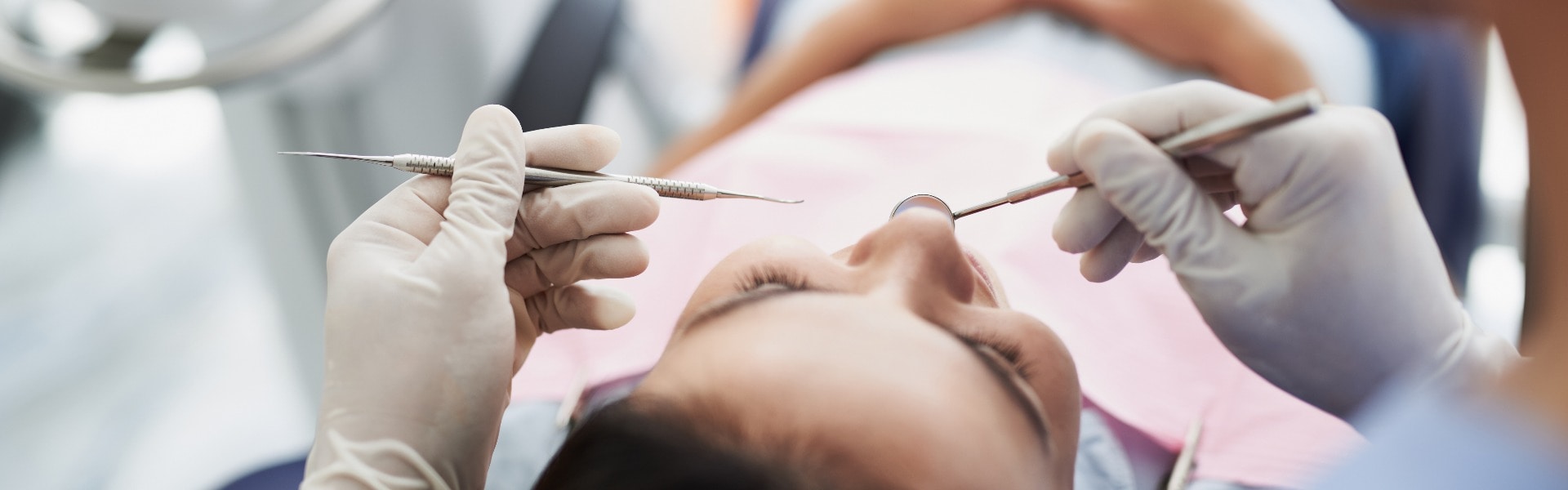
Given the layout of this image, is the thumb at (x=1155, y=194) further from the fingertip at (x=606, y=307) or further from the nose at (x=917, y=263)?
the fingertip at (x=606, y=307)

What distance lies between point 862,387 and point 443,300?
0.36 meters

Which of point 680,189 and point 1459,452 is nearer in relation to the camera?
point 1459,452

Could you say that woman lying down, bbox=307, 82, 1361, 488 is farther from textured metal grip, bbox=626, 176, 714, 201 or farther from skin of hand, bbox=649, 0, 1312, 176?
skin of hand, bbox=649, 0, 1312, 176

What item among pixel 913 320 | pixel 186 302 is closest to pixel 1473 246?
pixel 913 320

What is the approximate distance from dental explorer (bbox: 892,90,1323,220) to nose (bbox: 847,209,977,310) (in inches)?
1.9

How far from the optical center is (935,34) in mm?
1605

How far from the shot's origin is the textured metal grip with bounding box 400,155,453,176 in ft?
2.72

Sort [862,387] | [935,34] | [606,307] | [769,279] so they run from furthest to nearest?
[935,34]
[606,307]
[769,279]
[862,387]

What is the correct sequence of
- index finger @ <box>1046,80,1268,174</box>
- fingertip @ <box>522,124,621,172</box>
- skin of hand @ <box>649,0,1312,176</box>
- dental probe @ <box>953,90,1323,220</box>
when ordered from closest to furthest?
dental probe @ <box>953,90,1323,220</box>
index finger @ <box>1046,80,1268,174</box>
fingertip @ <box>522,124,621,172</box>
skin of hand @ <box>649,0,1312,176</box>

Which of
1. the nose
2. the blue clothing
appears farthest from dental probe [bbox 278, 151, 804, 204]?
the blue clothing

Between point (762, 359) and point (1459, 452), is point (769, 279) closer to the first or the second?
point (762, 359)

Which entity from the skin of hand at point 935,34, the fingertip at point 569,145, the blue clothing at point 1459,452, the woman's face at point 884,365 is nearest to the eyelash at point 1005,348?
the woman's face at point 884,365

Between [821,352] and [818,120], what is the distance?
28.5 inches

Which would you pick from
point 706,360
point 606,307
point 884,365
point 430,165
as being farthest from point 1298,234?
point 430,165
